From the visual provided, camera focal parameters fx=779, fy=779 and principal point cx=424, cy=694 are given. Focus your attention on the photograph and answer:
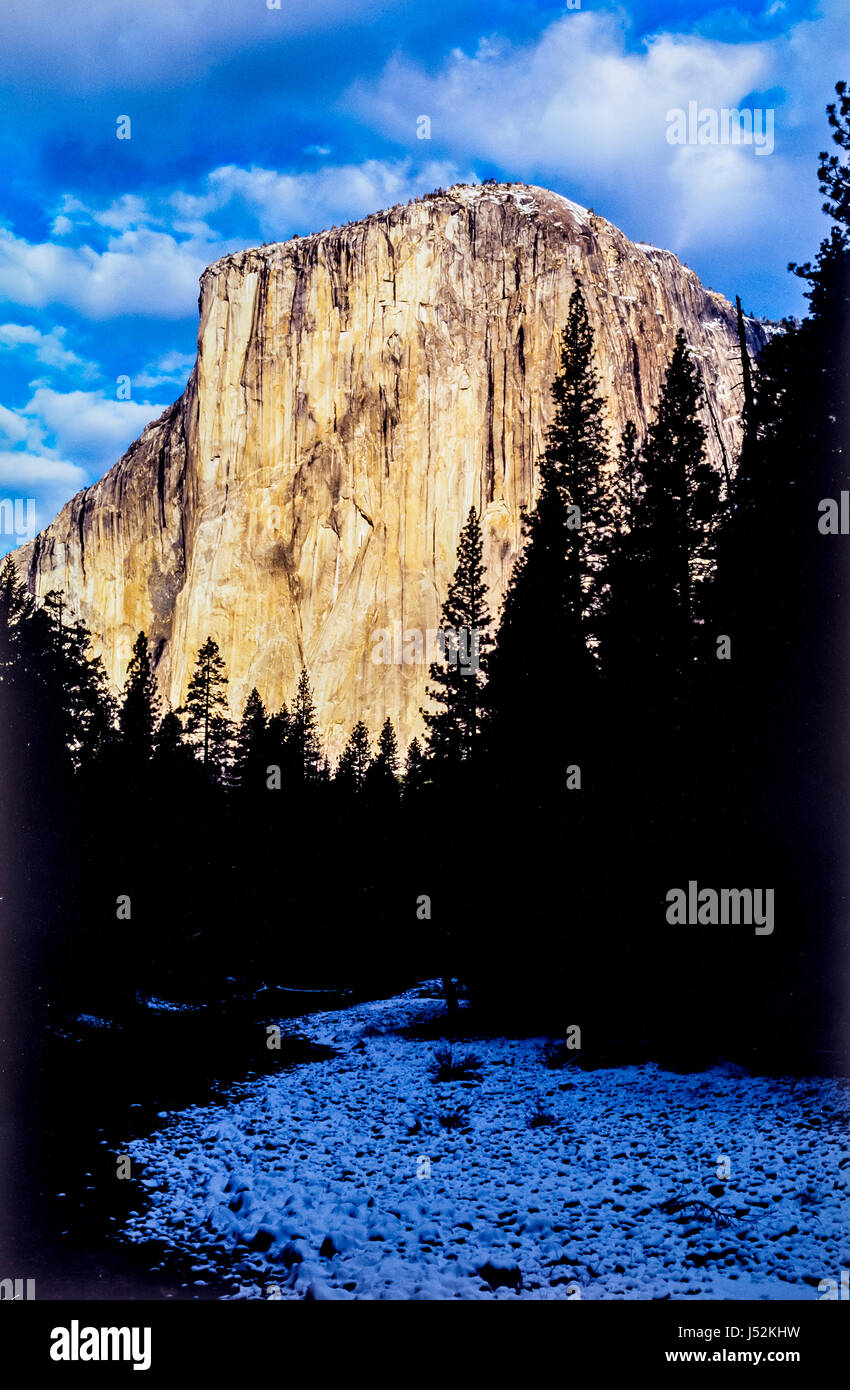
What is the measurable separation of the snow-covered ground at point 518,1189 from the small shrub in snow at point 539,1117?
0.08m

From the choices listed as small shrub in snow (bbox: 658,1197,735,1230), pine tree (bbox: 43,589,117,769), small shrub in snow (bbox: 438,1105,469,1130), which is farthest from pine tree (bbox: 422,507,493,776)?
small shrub in snow (bbox: 658,1197,735,1230)

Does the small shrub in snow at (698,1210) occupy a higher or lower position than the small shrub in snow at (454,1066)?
higher

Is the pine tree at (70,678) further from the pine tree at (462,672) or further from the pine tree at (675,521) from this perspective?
the pine tree at (675,521)

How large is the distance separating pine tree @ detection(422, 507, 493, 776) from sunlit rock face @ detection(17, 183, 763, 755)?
205 ft

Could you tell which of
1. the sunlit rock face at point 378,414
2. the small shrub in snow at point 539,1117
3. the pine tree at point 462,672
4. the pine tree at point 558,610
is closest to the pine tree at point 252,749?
the pine tree at point 462,672

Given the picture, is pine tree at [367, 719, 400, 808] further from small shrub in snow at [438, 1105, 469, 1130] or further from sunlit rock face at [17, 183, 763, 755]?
sunlit rock face at [17, 183, 763, 755]

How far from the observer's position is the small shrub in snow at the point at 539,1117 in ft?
36.9

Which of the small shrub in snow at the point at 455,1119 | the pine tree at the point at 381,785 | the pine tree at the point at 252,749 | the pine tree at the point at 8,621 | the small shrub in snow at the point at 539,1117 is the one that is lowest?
the small shrub in snow at the point at 455,1119

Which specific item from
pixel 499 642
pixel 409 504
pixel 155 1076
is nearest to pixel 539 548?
pixel 499 642

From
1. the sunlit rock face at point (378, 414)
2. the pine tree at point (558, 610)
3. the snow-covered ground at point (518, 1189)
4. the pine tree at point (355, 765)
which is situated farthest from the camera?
the sunlit rock face at point (378, 414)

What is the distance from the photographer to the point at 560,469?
23.5 m

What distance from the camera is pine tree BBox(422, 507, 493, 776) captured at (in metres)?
21.8
